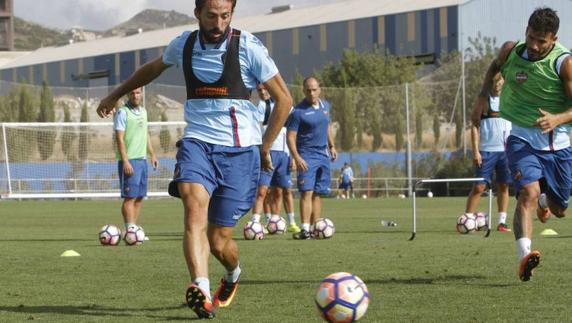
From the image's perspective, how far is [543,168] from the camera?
30.6 ft

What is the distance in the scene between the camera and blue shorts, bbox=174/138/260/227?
293 inches

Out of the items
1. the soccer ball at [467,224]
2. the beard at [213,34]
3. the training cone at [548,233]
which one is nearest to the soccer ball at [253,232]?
the soccer ball at [467,224]

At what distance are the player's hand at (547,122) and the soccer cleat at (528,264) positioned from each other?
39.6 inches

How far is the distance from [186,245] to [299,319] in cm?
90

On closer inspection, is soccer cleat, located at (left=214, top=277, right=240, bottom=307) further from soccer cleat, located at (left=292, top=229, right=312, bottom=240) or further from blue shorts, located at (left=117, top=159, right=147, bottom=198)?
soccer cleat, located at (left=292, top=229, right=312, bottom=240)

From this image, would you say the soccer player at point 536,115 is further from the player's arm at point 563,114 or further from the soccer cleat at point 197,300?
the soccer cleat at point 197,300

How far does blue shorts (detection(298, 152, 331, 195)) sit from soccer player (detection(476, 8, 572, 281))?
6189mm

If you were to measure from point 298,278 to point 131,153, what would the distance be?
242 inches

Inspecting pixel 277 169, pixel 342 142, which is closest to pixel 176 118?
pixel 342 142

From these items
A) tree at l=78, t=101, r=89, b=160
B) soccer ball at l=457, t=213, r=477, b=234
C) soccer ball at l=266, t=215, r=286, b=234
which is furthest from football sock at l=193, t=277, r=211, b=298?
tree at l=78, t=101, r=89, b=160

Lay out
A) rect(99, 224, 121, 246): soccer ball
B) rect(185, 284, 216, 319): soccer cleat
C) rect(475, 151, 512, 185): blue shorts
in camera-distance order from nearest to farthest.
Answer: rect(185, 284, 216, 319): soccer cleat → rect(99, 224, 121, 246): soccer ball → rect(475, 151, 512, 185): blue shorts

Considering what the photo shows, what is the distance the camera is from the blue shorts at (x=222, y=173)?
7.45 m

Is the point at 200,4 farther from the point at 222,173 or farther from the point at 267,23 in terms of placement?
the point at 267,23

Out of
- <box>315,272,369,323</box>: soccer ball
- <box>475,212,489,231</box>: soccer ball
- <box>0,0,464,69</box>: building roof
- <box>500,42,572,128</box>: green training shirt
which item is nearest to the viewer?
<box>315,272,369,323</box>: soccer ball
